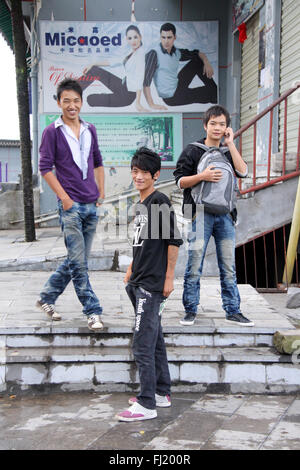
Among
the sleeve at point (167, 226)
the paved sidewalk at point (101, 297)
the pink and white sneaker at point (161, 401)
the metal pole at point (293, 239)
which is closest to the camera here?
the sleeve at point (167, 226)

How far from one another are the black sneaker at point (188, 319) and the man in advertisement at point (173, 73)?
8677mm

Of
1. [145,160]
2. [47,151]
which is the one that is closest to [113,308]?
[47,151]

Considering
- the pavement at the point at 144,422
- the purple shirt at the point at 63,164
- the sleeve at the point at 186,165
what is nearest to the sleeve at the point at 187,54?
the pavement at the point at 144,422

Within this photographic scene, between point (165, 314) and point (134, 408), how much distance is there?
1545mm

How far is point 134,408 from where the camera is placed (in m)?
3.43

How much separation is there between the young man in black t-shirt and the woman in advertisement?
9199 millimetres

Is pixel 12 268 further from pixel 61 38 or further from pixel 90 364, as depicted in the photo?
pixel 61 38

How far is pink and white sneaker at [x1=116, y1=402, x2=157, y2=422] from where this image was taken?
11.1 feet

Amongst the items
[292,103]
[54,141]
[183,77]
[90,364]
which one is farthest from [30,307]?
[183,77]

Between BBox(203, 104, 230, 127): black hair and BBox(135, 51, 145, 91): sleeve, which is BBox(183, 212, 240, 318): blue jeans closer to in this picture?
BBox(203, 104, 230, 127): black hair

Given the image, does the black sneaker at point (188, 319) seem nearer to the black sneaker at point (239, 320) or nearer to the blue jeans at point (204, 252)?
the blue jeans at point (204, 252)

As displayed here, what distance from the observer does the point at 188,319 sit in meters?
4.49

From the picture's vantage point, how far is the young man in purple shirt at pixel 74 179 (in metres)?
4.29

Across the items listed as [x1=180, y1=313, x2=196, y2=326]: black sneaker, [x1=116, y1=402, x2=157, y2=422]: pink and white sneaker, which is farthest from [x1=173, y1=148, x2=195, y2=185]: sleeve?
[x1=116, y1=402, x2=157, y2=422]: pink and white sneaker
